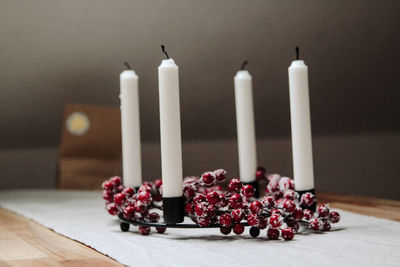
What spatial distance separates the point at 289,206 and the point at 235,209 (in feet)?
0.31

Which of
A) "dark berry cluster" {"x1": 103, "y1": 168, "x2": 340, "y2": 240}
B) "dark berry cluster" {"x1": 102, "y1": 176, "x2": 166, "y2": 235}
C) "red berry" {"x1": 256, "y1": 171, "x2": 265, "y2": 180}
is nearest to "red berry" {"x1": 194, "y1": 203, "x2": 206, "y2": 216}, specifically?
"dark berry cluster" {"x1": 103, "y1": 168, "x2": 340, "y2": 240}

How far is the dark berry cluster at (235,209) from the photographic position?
0.86m

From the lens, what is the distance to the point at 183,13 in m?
1.84

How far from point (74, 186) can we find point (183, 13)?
30.4 inches

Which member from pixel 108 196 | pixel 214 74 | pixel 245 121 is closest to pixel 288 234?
pixel 108 196

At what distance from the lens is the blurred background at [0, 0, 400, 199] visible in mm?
1849

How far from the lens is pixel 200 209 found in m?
0.86

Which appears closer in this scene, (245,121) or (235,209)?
(235,209)

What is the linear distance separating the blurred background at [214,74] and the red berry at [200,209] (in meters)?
1.08

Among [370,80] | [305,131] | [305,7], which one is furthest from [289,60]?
[305,131]

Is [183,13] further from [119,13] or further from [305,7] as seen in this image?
[305,7]

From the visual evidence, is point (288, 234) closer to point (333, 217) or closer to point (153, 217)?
point (333, 217)

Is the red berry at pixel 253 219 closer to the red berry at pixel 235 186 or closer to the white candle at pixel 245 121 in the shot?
the red berry at pixel 235 186

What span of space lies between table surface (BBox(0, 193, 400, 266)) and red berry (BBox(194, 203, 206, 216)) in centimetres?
16
